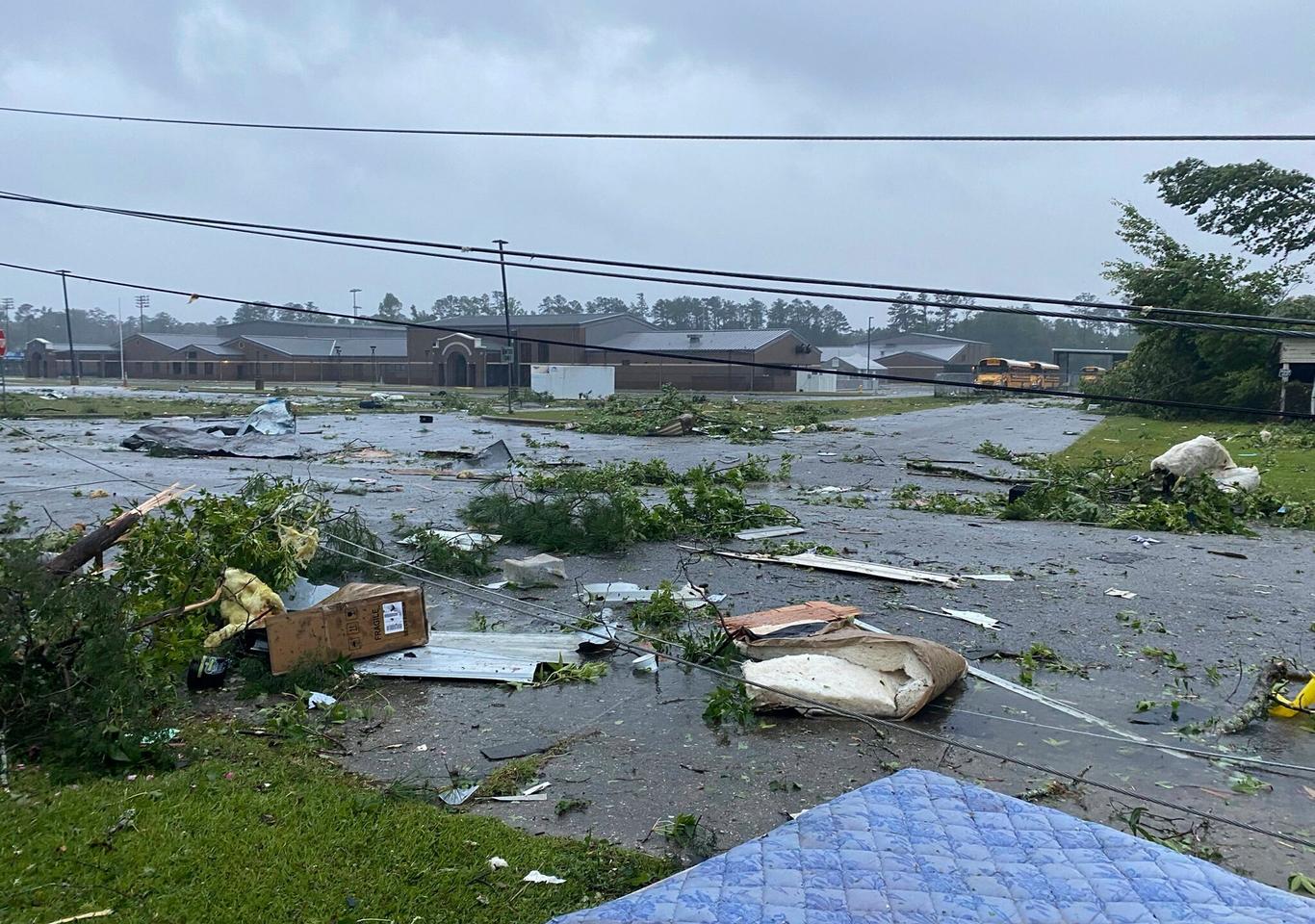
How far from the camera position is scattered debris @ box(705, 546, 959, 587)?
935 cm

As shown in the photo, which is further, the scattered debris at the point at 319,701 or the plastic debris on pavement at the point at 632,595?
the plastic debris on pavement at the point at 632,595

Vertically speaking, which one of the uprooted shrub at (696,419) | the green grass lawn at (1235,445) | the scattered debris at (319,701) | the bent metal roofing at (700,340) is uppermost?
the bent metal roofing at (700,340)

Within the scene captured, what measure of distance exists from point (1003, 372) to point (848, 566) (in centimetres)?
6372

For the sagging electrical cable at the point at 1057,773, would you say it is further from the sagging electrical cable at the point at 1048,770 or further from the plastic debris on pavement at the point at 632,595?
the plastic debris on pavement at the point at 632,595

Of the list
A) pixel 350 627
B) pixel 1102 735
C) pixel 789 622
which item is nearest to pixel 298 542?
pixel 350 627

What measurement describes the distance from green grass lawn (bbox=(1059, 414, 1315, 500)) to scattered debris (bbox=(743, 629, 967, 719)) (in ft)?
40.4

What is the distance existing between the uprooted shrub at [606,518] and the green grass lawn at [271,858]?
6.23 meters

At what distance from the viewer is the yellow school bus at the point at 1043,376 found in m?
70.5

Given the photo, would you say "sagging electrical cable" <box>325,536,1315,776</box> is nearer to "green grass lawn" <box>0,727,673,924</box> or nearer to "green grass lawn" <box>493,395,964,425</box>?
"green grass lawn" <box>0,727,673,924</box>

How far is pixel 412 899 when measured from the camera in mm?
3545

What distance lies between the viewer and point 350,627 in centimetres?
645

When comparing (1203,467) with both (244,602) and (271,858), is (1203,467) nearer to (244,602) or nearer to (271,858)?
(244,602)

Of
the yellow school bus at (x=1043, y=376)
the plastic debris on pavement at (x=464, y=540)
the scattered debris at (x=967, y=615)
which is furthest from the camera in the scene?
the yellow school bus at (x=1043, y=376)

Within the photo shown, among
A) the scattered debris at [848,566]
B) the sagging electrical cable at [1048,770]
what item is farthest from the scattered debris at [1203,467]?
the sagging electrical cable at [1048,770]
